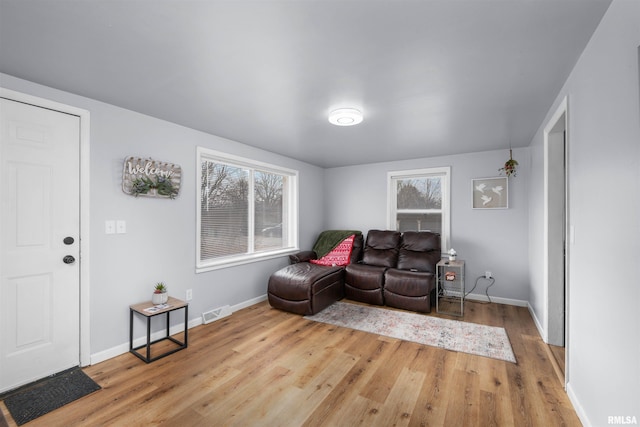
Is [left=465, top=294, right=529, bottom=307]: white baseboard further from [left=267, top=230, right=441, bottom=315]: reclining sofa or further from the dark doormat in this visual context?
the dark doormat

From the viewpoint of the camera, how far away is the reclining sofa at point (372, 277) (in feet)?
11.8

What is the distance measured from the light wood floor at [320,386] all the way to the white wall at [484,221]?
1.31 metres

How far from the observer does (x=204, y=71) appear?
1935mm

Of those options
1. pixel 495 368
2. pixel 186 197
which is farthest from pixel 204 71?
pixel 495 368

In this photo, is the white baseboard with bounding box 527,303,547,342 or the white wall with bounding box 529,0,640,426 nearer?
the white wall with bounding box 529,0,640,426

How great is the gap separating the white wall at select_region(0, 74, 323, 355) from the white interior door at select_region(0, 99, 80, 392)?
13 centimetres

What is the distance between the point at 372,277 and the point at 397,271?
358mm

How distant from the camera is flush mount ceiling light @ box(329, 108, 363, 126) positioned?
2545 millimetres

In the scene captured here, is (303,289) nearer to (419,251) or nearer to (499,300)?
(419,251)

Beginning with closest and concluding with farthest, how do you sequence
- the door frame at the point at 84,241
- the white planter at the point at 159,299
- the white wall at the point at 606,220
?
the white wall at the point at 606,220 → the door frame at the point at 84,241 → the white planter at the point at 159,299

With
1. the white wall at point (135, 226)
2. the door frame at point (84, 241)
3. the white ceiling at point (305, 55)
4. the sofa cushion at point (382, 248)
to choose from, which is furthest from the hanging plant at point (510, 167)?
the door frame at point (84, 241)

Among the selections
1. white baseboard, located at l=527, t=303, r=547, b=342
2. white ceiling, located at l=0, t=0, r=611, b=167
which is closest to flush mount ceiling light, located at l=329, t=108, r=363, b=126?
white ceiling, located at l=0, t=0, r=611, b=167

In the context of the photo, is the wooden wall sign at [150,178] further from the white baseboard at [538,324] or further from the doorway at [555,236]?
the white baseboard at [538,324]

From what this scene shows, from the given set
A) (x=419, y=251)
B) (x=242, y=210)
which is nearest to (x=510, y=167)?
(x=419, y=251)
